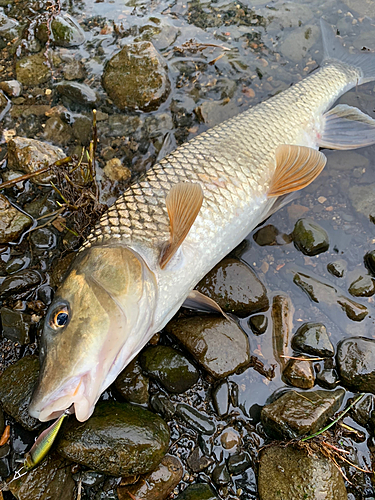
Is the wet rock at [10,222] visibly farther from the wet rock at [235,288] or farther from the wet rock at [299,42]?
the wet rock at [299,42]

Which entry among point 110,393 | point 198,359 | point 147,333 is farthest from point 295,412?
point 110,393

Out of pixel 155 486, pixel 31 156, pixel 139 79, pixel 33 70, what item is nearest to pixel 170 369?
pixel 155 486

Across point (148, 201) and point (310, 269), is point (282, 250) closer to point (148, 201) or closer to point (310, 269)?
point (310, 269)

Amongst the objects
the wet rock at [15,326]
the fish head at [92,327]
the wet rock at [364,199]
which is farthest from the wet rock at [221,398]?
the wet rock at [364,199]

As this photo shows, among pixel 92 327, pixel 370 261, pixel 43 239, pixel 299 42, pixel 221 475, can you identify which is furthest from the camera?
pixel 299 42

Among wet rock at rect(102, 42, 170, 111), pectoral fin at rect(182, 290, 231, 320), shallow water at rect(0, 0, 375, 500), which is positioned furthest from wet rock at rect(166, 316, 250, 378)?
wet rock at rect(102, 42, 170, 111)

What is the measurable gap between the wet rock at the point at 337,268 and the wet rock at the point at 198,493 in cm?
215

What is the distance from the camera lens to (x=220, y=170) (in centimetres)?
309

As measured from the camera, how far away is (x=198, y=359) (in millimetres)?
2912

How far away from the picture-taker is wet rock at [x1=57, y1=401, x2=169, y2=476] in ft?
8.09

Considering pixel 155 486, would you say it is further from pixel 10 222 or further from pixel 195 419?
pixel 10 222

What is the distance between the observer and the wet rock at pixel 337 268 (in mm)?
3412

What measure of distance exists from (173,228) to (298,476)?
1966 mm

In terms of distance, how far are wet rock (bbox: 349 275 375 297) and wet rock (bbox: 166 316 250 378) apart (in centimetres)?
116
